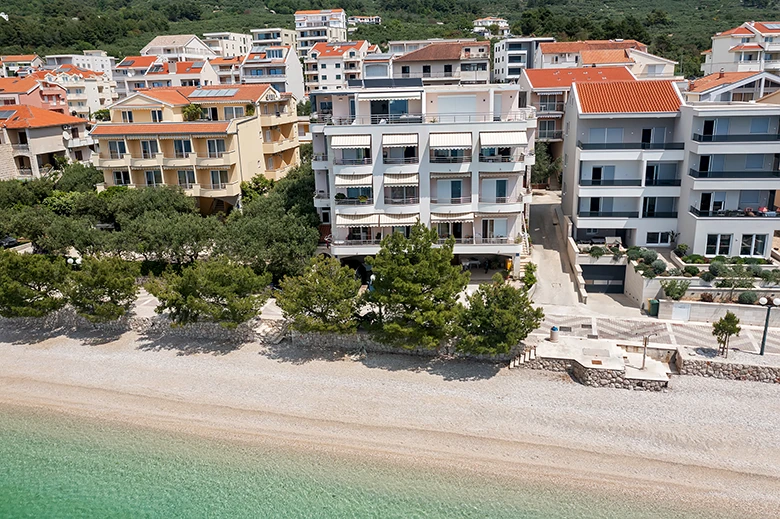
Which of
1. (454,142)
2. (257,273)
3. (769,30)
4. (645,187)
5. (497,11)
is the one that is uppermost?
(497,11)

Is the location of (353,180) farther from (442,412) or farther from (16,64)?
(16,64)

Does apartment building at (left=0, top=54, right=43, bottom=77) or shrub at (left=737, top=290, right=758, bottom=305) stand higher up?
apartment building at (left=0, top=54, right=43, bottom=77)

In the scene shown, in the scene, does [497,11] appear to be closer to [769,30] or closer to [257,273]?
[769,30]

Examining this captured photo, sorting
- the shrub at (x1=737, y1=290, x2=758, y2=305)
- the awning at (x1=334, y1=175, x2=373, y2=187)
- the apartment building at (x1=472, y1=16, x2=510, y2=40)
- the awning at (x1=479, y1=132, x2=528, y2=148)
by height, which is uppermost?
the apartment building at (x1=472, y1=16, x2=510, y2=40)

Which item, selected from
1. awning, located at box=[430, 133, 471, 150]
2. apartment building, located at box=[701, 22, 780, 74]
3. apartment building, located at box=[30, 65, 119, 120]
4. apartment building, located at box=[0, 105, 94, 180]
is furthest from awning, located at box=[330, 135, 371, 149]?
apartment building, located at box=[30, 65, 119, 120]

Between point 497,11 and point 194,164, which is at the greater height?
point 497,11

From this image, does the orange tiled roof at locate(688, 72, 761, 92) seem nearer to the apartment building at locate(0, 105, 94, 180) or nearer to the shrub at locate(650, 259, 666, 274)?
the shrub at locate(650, 259, 666, 274)

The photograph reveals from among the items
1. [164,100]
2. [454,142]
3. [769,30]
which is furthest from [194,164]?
[769,30]
